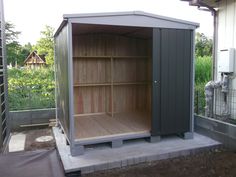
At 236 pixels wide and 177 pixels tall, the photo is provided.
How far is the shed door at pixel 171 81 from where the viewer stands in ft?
13.1

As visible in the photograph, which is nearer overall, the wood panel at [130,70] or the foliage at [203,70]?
the wood panel at [130,70]

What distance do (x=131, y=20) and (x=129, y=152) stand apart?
2076 millimetres

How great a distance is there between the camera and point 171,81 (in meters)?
4.11

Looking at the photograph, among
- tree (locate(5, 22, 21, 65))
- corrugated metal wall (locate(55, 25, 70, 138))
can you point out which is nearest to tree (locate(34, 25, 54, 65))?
tree (locate(5, 22, 21, 65))

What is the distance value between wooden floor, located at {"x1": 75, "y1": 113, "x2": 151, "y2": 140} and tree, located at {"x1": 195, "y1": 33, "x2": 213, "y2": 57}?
6.78 metres

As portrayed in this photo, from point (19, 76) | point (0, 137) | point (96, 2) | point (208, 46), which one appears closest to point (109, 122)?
point (0, 137)

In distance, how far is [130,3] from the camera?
1522 cm

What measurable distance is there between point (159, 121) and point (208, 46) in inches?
339

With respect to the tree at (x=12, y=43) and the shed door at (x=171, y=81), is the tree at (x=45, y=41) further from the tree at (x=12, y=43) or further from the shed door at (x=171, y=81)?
the shed door at (x=171, y=81)

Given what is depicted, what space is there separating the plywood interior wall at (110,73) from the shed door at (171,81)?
174cm

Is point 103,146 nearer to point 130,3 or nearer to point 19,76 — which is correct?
point 19,76

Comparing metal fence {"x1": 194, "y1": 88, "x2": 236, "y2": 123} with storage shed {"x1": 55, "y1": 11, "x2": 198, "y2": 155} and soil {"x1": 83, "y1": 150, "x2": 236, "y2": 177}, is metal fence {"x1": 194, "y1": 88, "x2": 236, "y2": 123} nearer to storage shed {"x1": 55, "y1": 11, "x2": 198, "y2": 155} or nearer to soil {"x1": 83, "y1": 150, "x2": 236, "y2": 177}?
storage shed {"x1": 55, "y1": 11, "x2": 198, "y2": 155}

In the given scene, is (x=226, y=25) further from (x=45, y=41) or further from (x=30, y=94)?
(x=45, y=41)

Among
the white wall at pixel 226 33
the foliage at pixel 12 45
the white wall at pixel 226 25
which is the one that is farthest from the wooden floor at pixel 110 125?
the foliage at pixel 12 45
